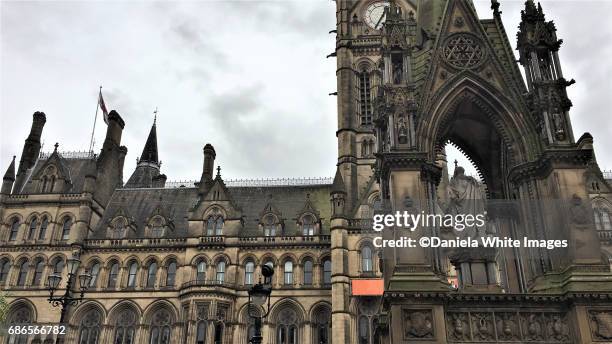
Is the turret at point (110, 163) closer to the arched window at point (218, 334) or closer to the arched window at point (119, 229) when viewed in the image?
the arched window at point (119, 229)

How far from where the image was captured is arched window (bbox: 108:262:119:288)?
38812 millimetres

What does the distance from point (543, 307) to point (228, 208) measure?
95.7 feet

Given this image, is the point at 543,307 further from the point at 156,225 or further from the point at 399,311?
the point at 156,225


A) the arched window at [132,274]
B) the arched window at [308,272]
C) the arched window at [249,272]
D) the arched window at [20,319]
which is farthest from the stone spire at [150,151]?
the arched window at [308,272]

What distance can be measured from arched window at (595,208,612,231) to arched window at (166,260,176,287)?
→ 97.7ft

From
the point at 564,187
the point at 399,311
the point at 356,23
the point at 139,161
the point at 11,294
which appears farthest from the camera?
the point at 139,161

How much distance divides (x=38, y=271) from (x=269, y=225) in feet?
56.8

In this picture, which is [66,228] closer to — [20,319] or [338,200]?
[20,319]

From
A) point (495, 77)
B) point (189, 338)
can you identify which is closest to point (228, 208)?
point (189, 338)

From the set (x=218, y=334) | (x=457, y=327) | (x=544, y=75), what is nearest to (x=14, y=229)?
(x=218, y=334)

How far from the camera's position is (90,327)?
124 ft

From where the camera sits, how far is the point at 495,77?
656 inches

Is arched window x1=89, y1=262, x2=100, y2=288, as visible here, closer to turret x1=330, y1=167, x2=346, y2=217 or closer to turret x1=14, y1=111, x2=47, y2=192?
turret x1=14, y1=111, x2=47, y2=192

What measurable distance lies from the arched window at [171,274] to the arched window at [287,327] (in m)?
8.30
